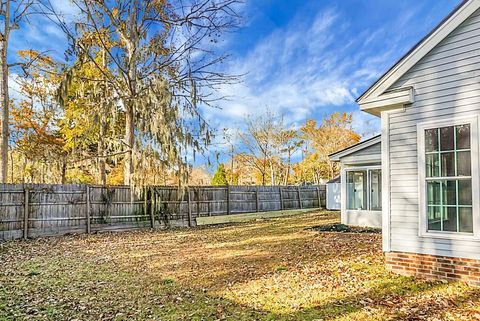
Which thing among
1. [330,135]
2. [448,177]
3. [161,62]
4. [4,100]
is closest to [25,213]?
[4,100]

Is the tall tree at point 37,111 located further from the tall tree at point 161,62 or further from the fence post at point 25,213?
the fence post at point 25,213

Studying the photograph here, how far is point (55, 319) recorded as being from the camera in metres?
4.18

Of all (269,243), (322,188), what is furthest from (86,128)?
(322,188)

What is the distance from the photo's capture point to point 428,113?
5375 millimetres

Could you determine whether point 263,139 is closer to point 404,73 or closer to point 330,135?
point 330,135

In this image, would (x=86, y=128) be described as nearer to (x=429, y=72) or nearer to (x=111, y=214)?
(x=111, y=214)

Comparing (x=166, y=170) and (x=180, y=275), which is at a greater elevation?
(x=166, y=170)

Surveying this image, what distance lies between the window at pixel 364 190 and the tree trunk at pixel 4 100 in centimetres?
1320

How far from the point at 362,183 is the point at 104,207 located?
9.24 m

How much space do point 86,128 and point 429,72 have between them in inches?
480

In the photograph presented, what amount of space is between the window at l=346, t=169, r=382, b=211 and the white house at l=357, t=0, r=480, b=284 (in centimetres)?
596

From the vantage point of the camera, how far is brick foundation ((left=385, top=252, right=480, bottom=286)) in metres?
4.81

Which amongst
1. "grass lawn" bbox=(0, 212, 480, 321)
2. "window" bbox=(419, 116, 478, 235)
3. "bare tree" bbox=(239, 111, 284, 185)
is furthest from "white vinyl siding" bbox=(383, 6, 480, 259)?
"bare tree" bbox=(239, 111, 284, 185)

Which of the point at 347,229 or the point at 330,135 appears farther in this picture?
the point at 330,135
